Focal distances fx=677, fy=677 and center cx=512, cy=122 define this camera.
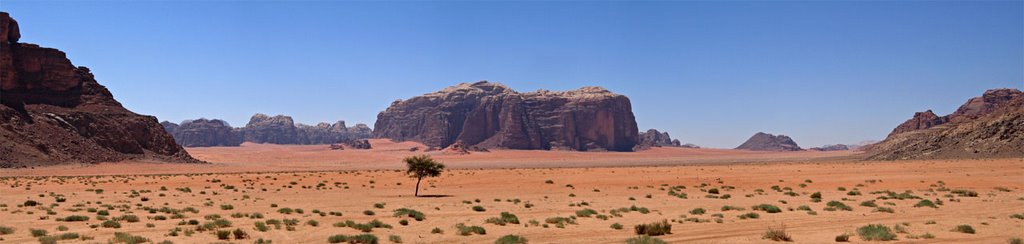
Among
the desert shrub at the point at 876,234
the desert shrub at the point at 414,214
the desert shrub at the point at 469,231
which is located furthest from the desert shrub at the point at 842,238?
the desert shrub at the point at 414,214

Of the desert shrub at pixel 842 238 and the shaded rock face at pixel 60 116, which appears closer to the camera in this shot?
the desert shrub at pixel 842 238

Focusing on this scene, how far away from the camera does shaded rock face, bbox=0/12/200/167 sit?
264 ft

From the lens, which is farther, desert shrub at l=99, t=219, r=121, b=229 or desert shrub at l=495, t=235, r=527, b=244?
Result: desert shrub at l=99, t=219, r=121, b=229

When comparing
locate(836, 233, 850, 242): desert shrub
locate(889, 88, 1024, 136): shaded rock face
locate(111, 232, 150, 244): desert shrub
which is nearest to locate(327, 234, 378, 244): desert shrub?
locate(111, 232, 150, 244): desert shrub

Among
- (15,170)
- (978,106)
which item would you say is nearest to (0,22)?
(15,170)

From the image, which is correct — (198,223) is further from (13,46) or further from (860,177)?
(13,46)

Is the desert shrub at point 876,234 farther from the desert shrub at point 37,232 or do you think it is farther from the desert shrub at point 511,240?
the desert shrub at point 37,232

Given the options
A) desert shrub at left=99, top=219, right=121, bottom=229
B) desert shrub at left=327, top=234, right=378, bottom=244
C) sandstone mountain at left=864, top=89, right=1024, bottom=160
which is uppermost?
sandstone mountain at left=864, top=89, right=1024, bottom=160

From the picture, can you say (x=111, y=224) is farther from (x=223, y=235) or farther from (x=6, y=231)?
(x=223, y=235)

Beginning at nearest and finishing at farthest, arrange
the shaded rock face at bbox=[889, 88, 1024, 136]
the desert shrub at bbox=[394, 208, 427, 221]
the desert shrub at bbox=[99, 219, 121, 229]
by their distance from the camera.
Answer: the desert shrub at bbox=[99, 219, 121, 229] < the desert shrub at bbox=[394, 208, 427, 221] < the shaded rock face at bbox=[889, 88, 1024, 136]

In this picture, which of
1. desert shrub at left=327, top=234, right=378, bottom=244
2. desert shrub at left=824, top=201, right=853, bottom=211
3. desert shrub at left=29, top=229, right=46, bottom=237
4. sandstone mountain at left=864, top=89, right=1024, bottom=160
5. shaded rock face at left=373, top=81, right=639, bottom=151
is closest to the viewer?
desert shrub at left=327, top=234, right=378, bottom=244

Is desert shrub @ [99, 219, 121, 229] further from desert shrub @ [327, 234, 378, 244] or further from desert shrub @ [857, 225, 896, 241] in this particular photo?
desert shrub @ [857, 225, 896, 241]

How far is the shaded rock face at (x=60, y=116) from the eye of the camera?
80.4 m

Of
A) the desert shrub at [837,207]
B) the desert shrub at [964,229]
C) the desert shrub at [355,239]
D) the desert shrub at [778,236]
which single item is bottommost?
the desert shrub at [355,239]
